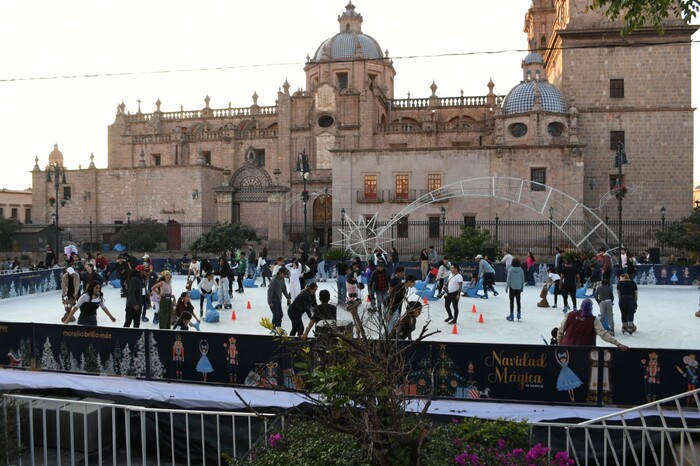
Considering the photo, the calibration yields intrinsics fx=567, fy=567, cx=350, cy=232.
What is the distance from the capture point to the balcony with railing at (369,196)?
3312cm

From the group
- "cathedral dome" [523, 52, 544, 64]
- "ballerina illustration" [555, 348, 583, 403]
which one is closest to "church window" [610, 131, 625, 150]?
"cathedral dome" [523, 52, 544, 64]

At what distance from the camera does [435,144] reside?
1539 inches

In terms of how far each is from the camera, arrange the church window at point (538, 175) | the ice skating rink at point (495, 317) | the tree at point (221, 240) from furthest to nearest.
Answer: the church window at point (538, 175), the tree at point (221, 240), the ice skating rink at point (495, 317)

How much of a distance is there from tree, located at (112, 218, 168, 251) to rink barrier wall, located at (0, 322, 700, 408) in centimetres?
2782

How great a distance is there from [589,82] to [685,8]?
92.3 ft

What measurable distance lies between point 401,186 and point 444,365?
87.1ft

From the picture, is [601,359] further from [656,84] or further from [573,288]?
[656,84]

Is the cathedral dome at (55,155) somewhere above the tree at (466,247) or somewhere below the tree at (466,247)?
above

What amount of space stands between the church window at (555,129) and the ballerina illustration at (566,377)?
2832 centimetres

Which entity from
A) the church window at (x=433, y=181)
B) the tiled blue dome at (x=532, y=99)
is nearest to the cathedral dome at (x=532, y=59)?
the tiled blue dome at (x=532, y=99)

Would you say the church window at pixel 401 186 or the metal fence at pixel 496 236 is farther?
the church window at pixel 401 186

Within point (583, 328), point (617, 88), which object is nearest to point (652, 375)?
point (583, 328)

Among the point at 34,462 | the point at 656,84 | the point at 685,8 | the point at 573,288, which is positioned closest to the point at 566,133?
the point at 656,84

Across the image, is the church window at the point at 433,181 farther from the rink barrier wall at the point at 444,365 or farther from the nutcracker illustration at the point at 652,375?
the nutcracker illustration at the point at 652,375
